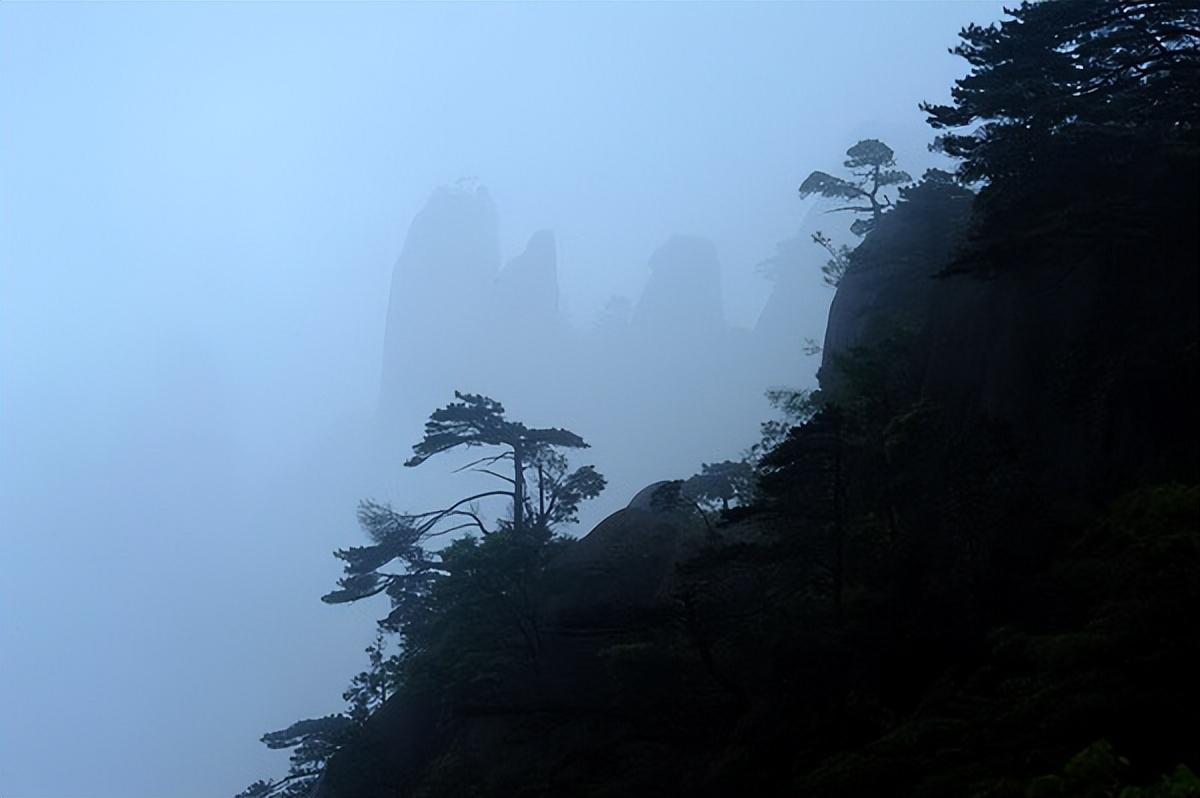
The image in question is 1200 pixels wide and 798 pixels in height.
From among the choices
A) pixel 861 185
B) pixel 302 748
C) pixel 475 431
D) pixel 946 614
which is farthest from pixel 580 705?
pixel 861 185

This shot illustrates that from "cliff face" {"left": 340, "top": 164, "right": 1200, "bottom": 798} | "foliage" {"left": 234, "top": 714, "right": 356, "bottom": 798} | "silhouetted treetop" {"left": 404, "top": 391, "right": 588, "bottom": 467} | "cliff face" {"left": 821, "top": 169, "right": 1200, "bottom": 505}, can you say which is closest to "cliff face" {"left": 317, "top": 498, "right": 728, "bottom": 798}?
"cliff face" {"left": 340, "top": 164, "right": 1200, "bottom": 798}

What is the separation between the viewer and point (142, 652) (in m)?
187

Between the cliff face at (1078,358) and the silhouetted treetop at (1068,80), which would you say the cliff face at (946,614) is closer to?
the cliff face at (1078,358)

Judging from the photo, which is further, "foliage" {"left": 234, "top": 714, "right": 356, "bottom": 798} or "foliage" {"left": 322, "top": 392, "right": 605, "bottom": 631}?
"foliage" {"left": 234, "top": 714, "right": 356, "bottom": 798}

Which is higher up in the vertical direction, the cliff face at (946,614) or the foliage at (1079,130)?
the foliage at (1079,130)

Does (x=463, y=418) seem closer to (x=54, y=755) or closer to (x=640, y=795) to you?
(x=640, y=795)

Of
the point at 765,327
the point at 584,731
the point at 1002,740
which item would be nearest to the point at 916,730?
the point at 1002,740

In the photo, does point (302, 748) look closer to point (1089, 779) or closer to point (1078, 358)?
point (1078, 358)

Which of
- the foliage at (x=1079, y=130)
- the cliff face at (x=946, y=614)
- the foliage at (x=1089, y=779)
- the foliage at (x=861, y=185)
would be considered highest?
the foliage at (x=861, y=185)

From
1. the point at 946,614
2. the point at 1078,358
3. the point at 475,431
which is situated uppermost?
the point at 475,431

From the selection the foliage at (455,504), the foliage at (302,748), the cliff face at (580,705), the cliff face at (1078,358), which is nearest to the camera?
the cliff face at (1078,358)

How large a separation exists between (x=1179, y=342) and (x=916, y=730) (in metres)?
8.12

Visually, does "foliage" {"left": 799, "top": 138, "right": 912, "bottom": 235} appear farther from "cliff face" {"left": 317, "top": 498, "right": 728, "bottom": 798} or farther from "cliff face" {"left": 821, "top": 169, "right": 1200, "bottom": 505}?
"cliff face" {"left": 821, "top": 169, "right": 1200, "bottom": 505}

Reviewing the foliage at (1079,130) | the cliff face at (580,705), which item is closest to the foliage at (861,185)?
the cliff face at (580,705)
